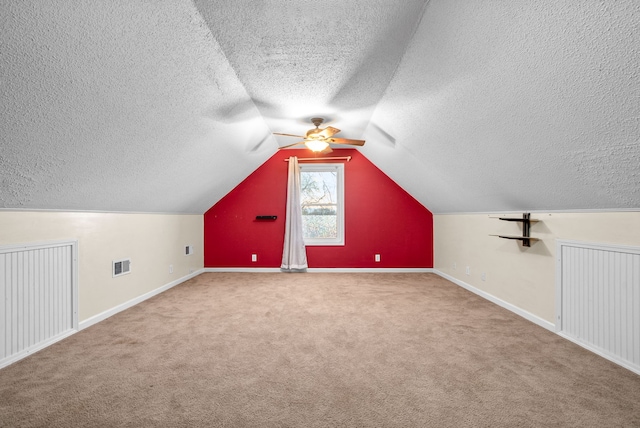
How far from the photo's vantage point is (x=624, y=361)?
1.91 m


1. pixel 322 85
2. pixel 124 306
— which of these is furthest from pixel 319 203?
pixel 124 306

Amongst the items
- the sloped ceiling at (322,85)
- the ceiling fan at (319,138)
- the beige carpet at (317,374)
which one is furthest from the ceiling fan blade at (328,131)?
the beige carpet at (317,374)

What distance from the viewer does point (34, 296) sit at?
2.18 meters

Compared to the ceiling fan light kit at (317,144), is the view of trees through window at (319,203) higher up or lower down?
lower down

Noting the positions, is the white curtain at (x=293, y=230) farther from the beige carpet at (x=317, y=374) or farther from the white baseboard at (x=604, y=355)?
the white baseboard at (x=604, y=355)

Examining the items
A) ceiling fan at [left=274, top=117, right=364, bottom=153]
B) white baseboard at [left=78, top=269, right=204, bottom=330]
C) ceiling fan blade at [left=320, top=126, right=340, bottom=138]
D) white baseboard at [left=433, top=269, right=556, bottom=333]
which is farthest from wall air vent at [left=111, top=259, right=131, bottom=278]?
white baseboard at [left=433, top=269, right=556, bottom=333]

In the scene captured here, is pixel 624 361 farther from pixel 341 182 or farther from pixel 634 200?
pixel 341 182

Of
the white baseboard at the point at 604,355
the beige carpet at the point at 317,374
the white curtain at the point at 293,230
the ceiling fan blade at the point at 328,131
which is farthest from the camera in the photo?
the white curtain at the point at 293,230

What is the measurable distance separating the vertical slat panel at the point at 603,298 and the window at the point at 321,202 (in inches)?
130

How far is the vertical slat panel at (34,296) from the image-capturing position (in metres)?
1.98

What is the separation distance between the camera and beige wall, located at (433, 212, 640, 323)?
2102 millimetres

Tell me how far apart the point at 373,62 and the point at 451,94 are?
25.0 inches

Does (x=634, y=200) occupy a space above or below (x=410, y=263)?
above

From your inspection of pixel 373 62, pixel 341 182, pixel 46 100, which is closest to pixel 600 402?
pixel 373 62
